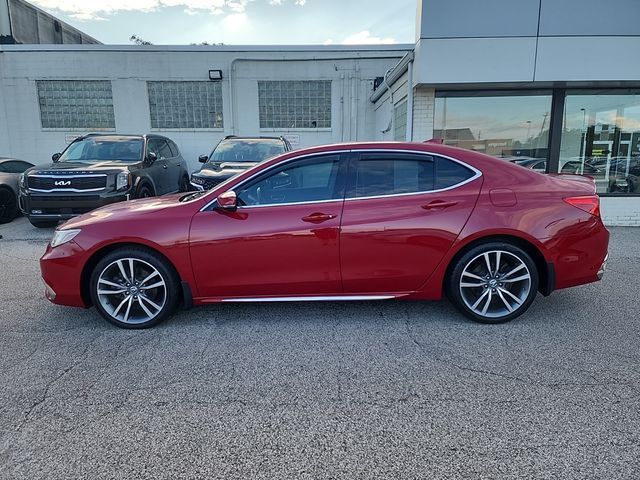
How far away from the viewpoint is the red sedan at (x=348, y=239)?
3.72 m

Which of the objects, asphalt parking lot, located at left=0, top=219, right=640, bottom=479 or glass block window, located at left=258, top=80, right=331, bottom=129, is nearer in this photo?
asphalt parking lot, located at left=0, top=219, right=640, bottom=479

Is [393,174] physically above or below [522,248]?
above

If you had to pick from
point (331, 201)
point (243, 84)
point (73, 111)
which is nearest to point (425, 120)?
point (331, 201)

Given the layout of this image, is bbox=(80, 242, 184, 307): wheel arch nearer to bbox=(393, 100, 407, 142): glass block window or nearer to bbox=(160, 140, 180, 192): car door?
bbox=(393, 100, 407, 142): glass block window

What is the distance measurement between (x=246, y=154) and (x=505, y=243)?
255 inches

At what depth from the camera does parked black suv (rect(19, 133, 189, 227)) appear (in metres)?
7.66

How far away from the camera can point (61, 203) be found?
770 centimetres

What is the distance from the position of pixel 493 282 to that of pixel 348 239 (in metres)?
1.36

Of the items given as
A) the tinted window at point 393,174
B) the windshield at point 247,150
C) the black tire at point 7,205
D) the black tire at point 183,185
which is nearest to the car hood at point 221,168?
the windshield at point 247,150

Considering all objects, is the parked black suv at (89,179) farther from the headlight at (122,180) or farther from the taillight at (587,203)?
the taillight at (587,203)

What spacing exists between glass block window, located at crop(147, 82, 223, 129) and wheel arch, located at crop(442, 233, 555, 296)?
36.5 ft

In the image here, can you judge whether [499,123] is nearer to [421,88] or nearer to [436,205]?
[421,88]

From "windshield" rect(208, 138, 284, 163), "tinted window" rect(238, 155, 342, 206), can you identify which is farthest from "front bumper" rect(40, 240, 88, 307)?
"windshield" rect(208, 138, 284, 163)

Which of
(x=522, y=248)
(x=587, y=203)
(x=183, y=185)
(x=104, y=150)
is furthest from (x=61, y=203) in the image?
(x=587, y=203)
